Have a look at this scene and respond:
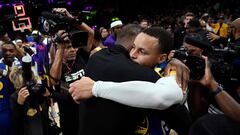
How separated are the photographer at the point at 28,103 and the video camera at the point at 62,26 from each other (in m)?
0.36

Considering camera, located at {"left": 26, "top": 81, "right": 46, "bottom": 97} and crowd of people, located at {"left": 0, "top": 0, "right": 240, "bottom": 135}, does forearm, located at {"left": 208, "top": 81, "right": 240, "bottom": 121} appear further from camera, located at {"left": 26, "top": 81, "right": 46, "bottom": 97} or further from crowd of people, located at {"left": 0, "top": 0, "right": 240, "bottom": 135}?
camera, located at {"left": 26, "top": 81, "right": 46, "bottom": 97}

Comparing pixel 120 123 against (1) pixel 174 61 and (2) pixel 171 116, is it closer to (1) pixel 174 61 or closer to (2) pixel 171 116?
(2) pixel 171 116

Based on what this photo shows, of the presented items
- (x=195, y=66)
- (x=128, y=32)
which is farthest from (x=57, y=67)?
(x=195, y=66)

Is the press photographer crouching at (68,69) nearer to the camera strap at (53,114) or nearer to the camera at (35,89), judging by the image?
the camera at (35,89)

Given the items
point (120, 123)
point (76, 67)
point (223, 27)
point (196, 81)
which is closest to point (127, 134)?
point (120, 123)

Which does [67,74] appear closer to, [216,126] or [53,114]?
[216,126]

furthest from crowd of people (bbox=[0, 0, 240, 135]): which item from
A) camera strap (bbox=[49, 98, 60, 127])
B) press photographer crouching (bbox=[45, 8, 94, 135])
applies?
camera strap (bbox=[49, 98, 60, 127])

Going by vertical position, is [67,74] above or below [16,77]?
above

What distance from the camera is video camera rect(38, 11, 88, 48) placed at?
252 centimetres

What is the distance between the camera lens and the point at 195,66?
1.52 m

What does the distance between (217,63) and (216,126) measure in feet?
2.03

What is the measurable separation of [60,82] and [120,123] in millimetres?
1447

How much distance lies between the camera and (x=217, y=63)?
173 cm

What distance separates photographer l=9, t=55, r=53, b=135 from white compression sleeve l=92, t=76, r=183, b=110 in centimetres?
108
